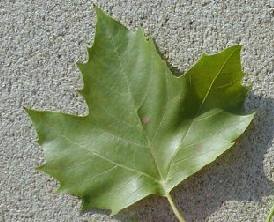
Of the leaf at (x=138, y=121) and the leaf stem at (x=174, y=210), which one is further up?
the leaf at (x=138, y=121)

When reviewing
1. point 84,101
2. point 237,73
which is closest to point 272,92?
point 237,73

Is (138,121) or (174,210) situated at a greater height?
(138,121)

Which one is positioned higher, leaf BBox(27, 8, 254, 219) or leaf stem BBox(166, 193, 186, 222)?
leaf BBox(27, 8, 254, 219)

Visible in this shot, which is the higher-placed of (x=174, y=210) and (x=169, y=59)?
(x=169, y=59)
